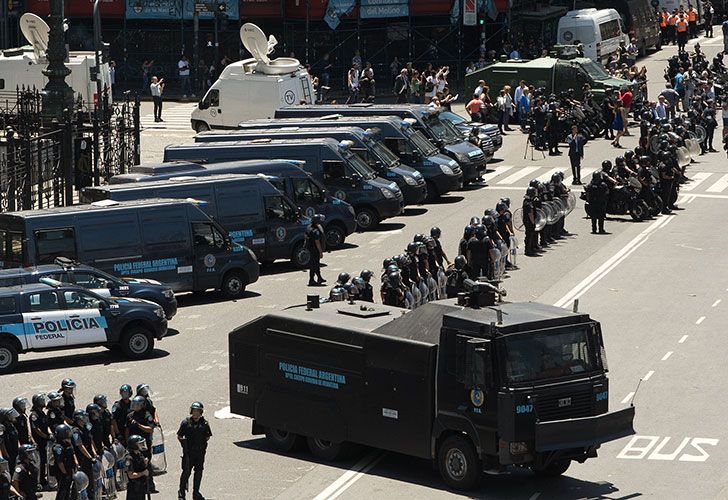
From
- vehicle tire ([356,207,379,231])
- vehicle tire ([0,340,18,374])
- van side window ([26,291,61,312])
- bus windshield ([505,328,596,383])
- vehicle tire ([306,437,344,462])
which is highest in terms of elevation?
bus windshield ([505,328,596,383])

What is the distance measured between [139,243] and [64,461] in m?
11.6

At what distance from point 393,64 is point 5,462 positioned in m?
44.3

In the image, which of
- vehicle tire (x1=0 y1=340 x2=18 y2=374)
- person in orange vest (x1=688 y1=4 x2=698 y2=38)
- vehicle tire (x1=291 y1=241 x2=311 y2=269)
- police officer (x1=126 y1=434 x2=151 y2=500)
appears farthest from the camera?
person in orange vest (x1=688 y1=4 x2=698 y2=38)

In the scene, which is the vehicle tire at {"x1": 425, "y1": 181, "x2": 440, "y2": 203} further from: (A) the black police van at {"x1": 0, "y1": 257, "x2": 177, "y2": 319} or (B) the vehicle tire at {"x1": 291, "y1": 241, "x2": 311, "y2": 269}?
(A) the black police van at {"x1": 0, "y1": 257, "x2": 177, "y2": 319}

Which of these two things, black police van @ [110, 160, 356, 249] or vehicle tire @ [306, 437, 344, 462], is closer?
vehicle tire @ [306, 437, 344, 462]

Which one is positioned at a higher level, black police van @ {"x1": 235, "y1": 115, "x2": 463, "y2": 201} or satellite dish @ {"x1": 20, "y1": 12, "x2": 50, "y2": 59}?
satellite dish @ {"x1": 20, "y1": 12, "x2": 50, "y2": 59}

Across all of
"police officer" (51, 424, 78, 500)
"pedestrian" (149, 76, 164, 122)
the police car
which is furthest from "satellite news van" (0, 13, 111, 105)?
"police officer" (51, 424, 78, 500)

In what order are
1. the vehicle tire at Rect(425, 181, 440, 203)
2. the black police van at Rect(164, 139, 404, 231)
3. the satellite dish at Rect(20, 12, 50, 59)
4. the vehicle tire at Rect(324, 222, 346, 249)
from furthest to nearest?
1. the satellite dish at Rect(20, 12, 50, 59)
2. the vehicle tire at Rect(425, 181, 440, 203)
3. the black police van at Rect(164, 139, 404, 231)
4. the vehicle tire at Rect(324, 222, 346, 249)

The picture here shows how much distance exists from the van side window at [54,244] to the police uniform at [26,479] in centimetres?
1113

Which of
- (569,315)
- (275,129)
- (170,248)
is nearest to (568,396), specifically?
(569,315)

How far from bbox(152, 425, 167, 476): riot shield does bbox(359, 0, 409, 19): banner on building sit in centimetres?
4198

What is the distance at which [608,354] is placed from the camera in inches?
1047

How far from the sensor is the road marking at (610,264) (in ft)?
102

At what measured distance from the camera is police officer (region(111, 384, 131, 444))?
67.3ft
